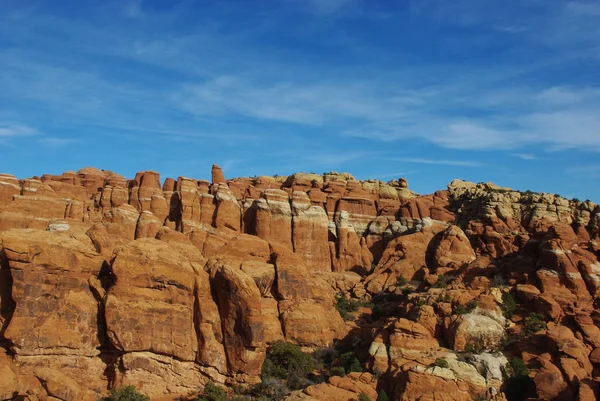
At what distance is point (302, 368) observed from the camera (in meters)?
48.2

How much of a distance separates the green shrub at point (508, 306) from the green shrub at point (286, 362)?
1521cm

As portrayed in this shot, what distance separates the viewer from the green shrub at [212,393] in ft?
137

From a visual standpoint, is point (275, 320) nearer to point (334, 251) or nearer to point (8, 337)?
point (8, 337)

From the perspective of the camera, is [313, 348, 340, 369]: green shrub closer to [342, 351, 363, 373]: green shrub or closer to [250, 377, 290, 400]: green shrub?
[342, 351, 363, 373]: green shrub

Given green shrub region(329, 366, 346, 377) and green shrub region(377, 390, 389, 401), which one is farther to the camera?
green shrub region(329, 366, 346, 377)

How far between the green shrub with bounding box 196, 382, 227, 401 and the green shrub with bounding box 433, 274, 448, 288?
2377cm

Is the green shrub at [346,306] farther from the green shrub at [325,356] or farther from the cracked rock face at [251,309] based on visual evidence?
the green shrub at [325,356]

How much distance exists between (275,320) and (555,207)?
152 feet

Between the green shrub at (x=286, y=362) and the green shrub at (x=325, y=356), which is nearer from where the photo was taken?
the green shrub at (x=286, y=362)

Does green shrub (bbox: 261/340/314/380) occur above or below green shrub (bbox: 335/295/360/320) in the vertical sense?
below

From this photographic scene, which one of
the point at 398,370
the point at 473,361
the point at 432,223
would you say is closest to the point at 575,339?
the point at 473,361

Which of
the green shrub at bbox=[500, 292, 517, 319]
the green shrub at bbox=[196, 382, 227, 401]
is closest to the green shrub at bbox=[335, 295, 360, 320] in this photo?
the green shrub at bbox=[500, 292, 517, 319]

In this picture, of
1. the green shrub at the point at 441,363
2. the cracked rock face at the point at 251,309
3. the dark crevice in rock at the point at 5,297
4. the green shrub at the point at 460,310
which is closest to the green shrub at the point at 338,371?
the cracked rock face at the point at 251,309

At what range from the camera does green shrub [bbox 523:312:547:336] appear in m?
48.3
